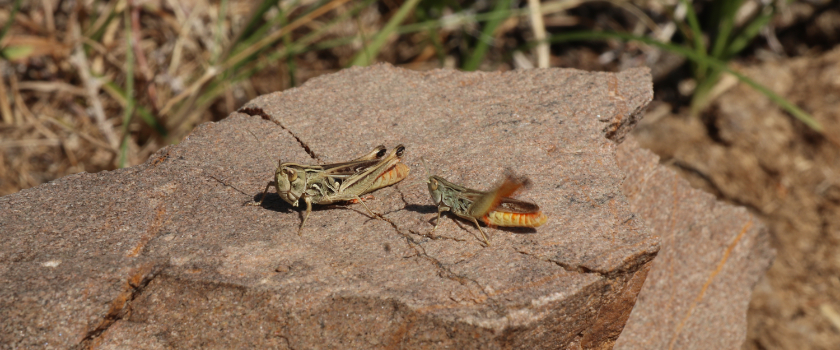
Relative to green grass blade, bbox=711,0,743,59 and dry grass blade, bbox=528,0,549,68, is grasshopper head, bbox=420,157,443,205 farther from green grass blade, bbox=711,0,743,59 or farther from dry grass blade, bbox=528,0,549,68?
green grass blade, bbox=711,0,743,59

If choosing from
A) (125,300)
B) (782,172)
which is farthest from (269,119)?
(782,172)

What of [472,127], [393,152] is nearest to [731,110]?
[472,127]

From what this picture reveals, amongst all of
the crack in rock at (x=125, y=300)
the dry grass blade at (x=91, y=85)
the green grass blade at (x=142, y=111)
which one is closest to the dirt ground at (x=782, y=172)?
the green grass blade at (x=142, y=111)

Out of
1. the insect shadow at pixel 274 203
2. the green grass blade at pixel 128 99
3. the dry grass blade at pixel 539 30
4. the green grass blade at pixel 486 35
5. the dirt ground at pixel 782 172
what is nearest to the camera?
the insect shadow at pixel 274 203

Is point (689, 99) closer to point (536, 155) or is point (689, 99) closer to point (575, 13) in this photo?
point (575, 13)

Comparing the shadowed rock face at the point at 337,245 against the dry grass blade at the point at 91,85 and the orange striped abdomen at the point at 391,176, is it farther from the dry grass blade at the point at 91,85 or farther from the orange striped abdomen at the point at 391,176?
the dry grass blade at the point at 91,85

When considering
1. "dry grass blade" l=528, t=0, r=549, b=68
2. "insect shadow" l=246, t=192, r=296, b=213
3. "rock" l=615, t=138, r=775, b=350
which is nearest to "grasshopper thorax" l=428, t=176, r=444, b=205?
"insect shadow" l=246, t=192, r=296, b=213

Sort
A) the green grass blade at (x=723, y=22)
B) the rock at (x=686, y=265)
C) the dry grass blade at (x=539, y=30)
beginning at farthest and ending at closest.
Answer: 1. the dry grass blade at (x=539, y=30)
2. the green grass blade at (x=723, y=22)
3. the rock at (x=686, y=265)
